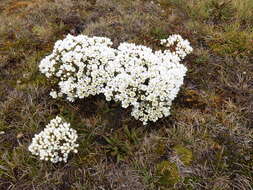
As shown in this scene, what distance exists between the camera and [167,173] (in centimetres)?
315

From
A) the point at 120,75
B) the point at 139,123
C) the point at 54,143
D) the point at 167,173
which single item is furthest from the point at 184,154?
the point at 54,143

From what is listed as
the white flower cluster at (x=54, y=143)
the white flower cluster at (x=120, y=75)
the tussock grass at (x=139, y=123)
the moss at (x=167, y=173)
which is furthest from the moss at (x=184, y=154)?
the white flower cluster at (x=54, y=143)

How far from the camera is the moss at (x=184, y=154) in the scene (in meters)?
3.22

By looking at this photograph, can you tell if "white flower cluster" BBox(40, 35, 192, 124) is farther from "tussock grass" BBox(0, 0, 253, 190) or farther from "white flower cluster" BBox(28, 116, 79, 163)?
"white flower cluster" BBox(28, 116, 79, 163)

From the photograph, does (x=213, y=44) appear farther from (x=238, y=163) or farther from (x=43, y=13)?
(x=43, y=13)

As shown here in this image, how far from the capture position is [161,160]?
3307mm

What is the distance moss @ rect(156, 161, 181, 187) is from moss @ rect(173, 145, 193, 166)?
13 cm

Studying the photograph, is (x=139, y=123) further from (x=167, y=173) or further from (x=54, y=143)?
(x=54, y=143)

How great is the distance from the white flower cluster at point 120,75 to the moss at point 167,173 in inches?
24.0

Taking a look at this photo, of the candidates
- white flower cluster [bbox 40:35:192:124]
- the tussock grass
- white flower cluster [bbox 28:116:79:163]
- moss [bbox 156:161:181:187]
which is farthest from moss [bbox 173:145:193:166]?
white flower cluster [bbox 28:116:79:163]

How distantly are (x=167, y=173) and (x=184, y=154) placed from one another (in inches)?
12.8

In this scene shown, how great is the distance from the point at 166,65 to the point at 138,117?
34.0 inches

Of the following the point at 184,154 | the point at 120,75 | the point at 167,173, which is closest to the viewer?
the point at 167,173

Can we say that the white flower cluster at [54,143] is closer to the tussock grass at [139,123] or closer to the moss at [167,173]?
the tussock grass at [139,123]
